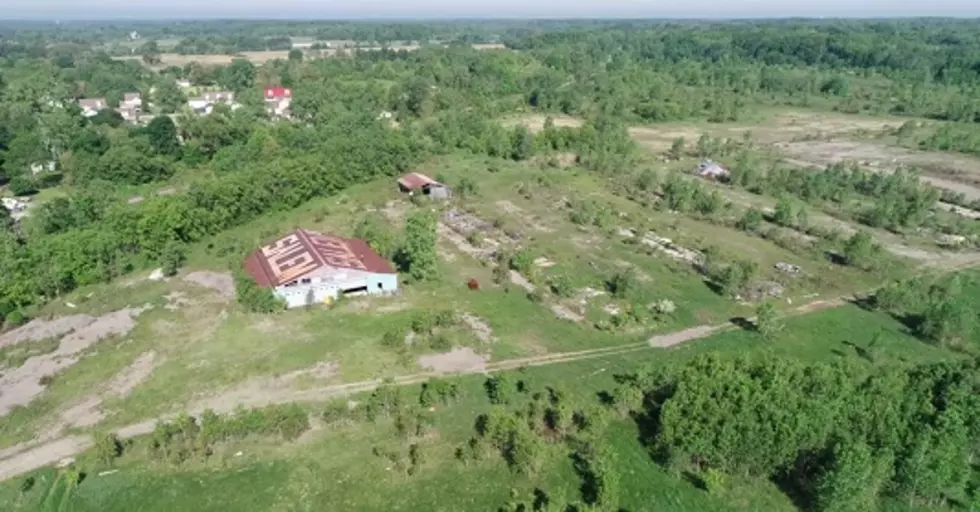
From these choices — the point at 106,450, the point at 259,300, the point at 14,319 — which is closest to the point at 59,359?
the point at 14,319

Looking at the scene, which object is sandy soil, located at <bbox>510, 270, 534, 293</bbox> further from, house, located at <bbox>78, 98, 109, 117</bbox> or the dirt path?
house, located at <bbox>78, 98, 109, 117</bbox>

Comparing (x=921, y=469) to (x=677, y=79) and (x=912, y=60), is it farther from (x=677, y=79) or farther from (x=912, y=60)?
(x=912, y=60)

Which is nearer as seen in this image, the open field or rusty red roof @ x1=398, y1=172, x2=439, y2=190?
the open field

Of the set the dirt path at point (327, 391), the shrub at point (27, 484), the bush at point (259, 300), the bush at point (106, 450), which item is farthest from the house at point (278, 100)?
the shrub at point (27, 484)

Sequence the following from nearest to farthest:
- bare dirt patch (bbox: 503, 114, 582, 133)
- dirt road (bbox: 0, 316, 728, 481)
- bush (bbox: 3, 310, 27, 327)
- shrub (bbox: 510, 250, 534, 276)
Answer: dirt road (bbox: 0, 316, 728, 481) < bush (bbox: 3, 310, 27, 327) < shrub (bbox: 510, 250, 534, 276) < bare dirt patch (bbox: 503, 114, 582, 133)

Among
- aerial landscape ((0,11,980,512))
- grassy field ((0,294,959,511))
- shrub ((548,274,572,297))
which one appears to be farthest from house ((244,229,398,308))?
grassy field ((0,294,959,511))

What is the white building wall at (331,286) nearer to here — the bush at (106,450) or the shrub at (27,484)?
the bush at (106,450)
